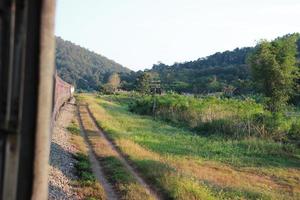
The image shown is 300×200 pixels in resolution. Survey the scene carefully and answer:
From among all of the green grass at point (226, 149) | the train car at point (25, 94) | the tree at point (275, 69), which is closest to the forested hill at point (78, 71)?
the tree at point (275, 69)

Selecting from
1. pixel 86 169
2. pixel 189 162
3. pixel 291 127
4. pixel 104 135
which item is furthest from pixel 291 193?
pixel 104 135

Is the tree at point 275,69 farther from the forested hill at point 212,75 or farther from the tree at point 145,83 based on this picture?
the tree at point 145,83

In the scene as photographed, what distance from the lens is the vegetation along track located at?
39.5 ft

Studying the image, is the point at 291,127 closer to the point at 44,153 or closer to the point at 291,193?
the point at 291,193

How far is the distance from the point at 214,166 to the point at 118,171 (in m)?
3.83

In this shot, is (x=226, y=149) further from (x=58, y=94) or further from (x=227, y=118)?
(x=58, y=94)

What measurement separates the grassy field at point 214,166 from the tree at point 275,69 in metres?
4.22

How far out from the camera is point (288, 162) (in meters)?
18.9

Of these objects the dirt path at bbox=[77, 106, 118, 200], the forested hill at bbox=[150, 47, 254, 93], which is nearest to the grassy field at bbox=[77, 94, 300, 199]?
the dirt path at bbox=[77, 106, 118, 200]

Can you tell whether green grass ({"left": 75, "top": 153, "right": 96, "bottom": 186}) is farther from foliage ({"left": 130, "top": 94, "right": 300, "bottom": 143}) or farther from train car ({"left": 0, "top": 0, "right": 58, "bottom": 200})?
train car ({"left": 0, "top": 0, "right": 58, "bottom": 200})

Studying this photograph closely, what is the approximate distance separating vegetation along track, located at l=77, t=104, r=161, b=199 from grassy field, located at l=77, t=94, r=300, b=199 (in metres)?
0.30

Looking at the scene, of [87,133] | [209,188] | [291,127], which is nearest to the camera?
[209,188]

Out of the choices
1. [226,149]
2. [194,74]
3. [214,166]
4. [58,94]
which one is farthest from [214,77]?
[214,166]

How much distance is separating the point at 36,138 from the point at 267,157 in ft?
58.8
